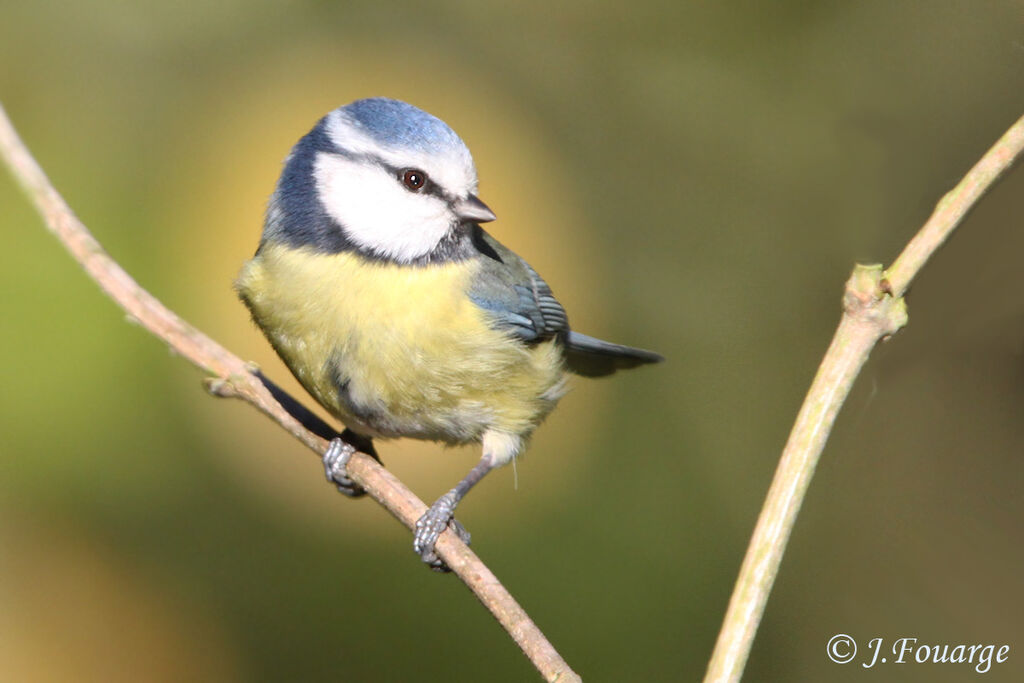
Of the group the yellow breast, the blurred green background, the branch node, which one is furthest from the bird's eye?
the branch node

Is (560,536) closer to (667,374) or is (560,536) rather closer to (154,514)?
(667,374)

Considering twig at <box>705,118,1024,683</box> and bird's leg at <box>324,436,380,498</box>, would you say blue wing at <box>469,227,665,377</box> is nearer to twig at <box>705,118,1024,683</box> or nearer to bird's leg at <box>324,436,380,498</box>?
bird's leg at <box>324,436,380,498</box>

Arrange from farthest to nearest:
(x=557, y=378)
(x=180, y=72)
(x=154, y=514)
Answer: (x=180, y=72) < (x=154, y=514) < (x=557, y=378)

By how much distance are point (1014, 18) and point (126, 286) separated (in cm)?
196

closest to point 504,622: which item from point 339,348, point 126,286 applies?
point 339,348

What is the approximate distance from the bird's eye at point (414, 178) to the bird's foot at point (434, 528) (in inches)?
20.4

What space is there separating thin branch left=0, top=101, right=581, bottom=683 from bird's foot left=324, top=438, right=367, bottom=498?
83 mm

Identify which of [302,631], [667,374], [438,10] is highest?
[438,10]

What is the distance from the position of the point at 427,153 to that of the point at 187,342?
481 millimetres

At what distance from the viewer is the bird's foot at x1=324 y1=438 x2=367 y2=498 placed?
170 centimetres

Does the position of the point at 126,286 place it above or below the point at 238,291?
below

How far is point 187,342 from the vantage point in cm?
149

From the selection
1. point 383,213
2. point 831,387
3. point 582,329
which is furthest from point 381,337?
point 582,329

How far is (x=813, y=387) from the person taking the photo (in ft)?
3.02
